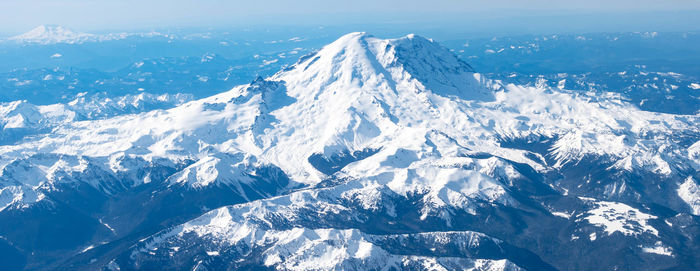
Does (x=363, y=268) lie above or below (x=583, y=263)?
above

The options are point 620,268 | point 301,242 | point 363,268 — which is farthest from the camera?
point 620,268

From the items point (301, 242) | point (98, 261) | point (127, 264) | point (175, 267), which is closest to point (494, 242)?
point (301, 242)

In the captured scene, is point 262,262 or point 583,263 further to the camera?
point 583,263

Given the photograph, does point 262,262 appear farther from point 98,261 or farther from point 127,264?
point 98,261

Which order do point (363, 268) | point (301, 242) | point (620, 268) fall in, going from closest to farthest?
point (363, 268)
point (301, 242)
point (620, 268)

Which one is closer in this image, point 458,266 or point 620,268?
point 458,266

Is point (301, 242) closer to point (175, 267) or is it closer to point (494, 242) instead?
point (175, 267)

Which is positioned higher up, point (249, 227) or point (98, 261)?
point (249, 227)

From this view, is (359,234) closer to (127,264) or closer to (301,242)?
(301,242)

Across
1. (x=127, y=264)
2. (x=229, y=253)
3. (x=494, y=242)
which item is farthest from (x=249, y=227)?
(x=494, y=242)
